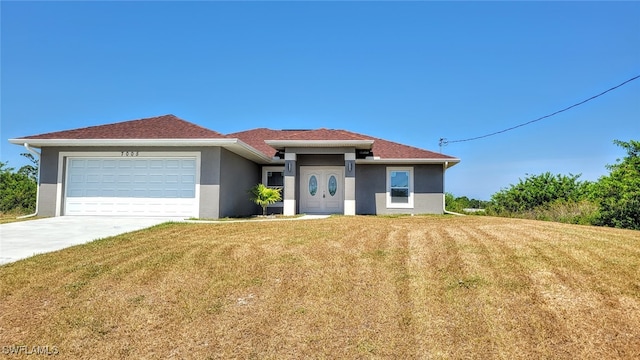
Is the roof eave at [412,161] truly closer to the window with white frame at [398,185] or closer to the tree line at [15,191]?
the window with white frame at [398,185]

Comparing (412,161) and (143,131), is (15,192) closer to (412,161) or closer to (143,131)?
(143,131)

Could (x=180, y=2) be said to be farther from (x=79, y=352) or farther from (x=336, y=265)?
(x=79, y=352)

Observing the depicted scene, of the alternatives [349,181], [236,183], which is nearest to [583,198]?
[349,181]

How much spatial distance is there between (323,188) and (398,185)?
12.4 ft

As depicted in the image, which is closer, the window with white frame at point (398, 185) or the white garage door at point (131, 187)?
the white garage door at point (131, 187)

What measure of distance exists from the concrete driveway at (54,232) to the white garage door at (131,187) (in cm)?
60

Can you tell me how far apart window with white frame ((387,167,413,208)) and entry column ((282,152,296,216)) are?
5036mm

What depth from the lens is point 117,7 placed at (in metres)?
11.7

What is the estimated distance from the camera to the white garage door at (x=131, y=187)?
1350 cm

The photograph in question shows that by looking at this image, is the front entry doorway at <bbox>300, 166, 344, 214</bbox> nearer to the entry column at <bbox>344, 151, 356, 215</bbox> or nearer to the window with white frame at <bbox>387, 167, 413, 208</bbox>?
the entry column at <bbox>344, 151, 356, 215</bbox>

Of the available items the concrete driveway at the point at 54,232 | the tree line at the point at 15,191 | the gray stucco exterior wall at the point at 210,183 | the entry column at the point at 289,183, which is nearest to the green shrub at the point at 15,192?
the tree line at the point at 15,191

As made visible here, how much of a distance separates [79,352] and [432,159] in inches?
608

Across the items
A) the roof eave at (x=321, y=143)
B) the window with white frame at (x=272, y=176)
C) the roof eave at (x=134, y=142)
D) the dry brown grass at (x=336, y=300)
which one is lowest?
the dry brown grass at (x=336, y=300)

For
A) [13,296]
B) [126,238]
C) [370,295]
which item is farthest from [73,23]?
[370,295]
